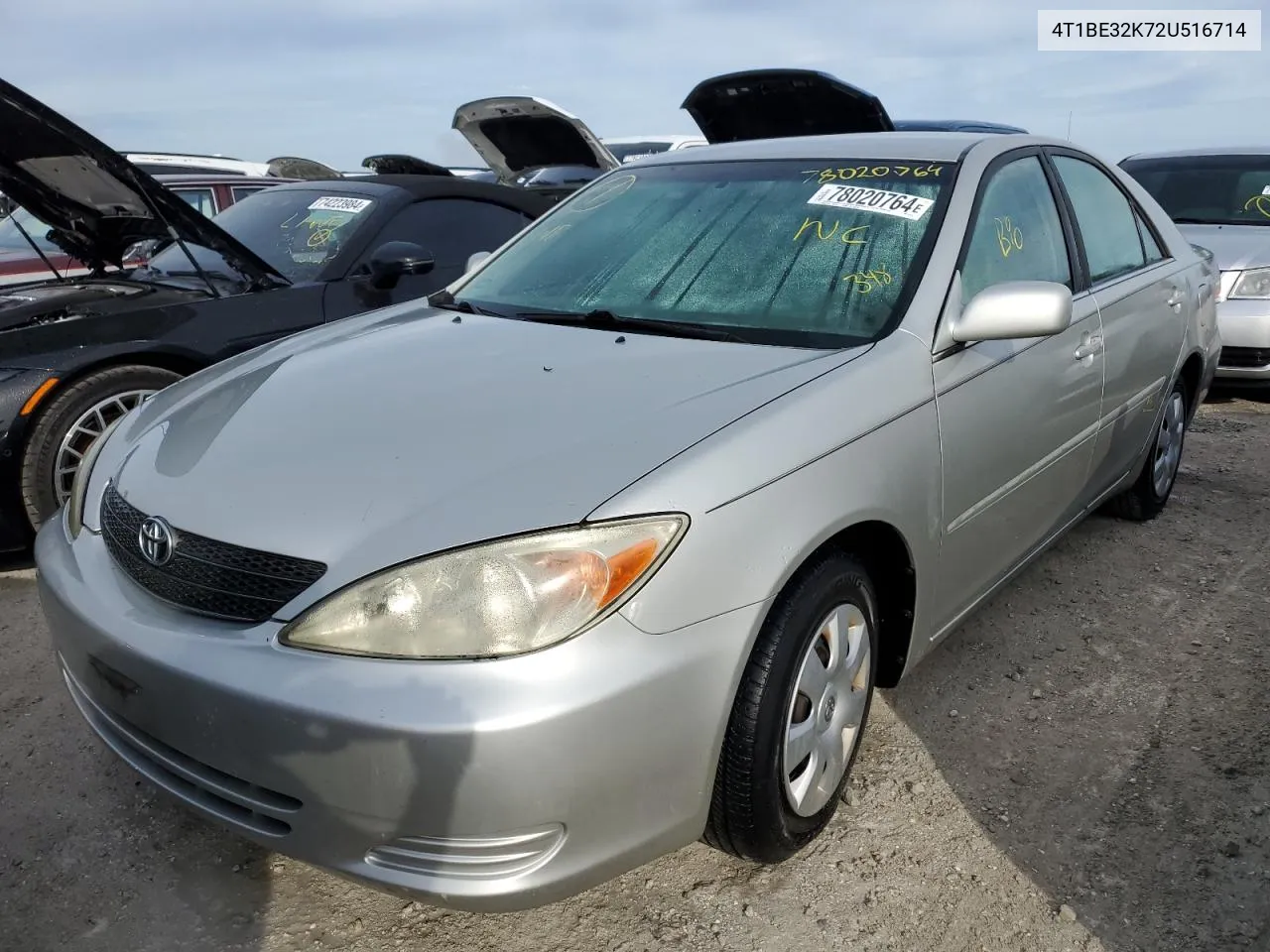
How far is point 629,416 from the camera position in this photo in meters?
1.96

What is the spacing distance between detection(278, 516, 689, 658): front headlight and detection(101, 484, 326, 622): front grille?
0.08m

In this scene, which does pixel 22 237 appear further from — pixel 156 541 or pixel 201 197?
pixel 156 541

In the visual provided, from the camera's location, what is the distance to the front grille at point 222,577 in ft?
5.63

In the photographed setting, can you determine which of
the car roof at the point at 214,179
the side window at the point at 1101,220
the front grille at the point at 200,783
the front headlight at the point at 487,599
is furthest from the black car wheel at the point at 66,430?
the car roof at the point at 214,179

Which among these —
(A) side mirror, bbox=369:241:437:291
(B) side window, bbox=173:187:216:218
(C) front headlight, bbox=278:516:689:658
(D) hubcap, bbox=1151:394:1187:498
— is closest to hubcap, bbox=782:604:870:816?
(C) front headlight, bbox=278:516:689:658

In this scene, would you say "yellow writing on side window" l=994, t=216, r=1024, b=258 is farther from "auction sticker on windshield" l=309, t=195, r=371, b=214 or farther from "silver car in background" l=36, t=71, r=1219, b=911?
"auction sticker on windshield" l=309, t=195, r=371, b=214

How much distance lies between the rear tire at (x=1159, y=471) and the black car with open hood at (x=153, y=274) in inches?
107

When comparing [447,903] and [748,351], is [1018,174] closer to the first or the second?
[748,351]

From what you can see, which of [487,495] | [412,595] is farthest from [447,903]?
[487,495]

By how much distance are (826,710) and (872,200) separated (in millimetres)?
1385

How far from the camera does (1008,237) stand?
2.85 metres

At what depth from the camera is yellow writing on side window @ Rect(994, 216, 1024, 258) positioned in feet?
9.18

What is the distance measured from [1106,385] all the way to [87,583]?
9.33 feet

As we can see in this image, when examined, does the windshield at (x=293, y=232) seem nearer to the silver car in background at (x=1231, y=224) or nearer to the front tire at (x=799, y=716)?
the front tire at (x=799, y=716)
